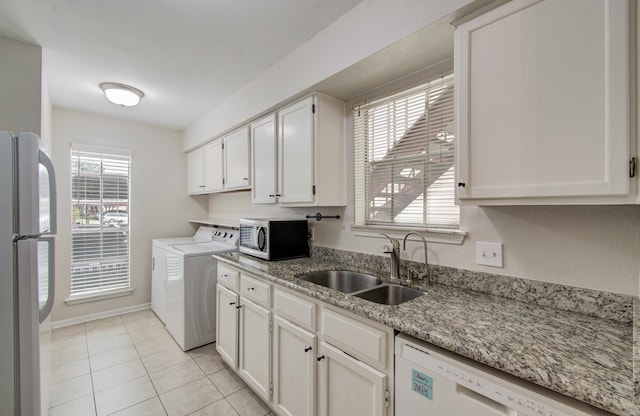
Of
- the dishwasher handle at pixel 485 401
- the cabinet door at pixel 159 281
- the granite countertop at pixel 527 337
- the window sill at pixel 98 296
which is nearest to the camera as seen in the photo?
the granite countertop at pixel 527 337

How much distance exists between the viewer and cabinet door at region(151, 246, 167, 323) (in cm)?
317

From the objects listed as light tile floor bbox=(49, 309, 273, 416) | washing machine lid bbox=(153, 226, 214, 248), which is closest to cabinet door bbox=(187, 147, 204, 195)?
washing machine lid bbox=(153, 226, 214, 248)

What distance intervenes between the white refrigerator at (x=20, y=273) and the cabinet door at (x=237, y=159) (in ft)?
5.41

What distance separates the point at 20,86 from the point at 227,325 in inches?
89.4

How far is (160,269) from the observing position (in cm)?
329

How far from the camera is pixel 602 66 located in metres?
0.88

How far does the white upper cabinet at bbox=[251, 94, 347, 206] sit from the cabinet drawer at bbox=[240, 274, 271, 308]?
0.65m

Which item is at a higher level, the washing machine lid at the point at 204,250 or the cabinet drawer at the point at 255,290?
the washing machine lid at the point at 204,250

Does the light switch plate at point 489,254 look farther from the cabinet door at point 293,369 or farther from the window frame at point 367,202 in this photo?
the cabinet door at point 293,369

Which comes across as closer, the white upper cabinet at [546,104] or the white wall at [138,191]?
the white upper cabinet at [546,104]

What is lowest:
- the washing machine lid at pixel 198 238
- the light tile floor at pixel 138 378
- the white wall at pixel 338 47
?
the light tile floor at pixel 138 378

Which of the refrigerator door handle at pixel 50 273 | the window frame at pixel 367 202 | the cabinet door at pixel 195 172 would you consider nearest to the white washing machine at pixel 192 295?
the cabinet door at pixel 195 172

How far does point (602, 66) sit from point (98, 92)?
369cm

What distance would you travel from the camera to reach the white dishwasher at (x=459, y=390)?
723 millimetres
